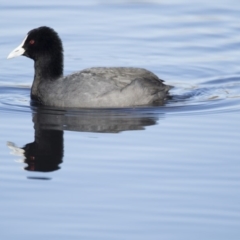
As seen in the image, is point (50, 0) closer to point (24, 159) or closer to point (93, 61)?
point (93, 61)

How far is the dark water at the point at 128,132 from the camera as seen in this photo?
7.75 meters

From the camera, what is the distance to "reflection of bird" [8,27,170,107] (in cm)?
1190

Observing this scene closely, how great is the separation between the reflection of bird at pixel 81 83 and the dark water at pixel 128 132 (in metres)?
0.23

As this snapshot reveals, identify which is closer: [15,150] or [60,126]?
[15,150]

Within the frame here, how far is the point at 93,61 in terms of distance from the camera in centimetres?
1480

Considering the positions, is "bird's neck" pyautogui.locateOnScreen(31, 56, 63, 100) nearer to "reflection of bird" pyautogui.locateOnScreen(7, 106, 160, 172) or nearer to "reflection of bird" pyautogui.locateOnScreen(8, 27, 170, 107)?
"reflection of bird" pyautogui.locateOnScreen(8, 27, 170, 107)

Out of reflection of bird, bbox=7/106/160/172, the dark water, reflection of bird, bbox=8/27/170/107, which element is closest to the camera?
the dark water

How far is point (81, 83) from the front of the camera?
1188 cm

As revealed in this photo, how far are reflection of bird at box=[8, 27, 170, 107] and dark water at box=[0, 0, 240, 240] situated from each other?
23 cm

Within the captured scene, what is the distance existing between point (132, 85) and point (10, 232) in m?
5.06

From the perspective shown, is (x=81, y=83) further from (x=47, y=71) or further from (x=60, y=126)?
(x=60, y=126)

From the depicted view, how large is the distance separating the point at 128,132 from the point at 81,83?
1.59 meters

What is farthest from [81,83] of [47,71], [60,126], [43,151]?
[43,151]

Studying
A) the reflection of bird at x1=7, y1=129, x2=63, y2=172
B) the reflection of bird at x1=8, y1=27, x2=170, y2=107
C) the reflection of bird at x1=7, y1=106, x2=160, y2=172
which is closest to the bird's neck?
the reflection of bird at x1=8, y1=27, x2=170, y2=107
